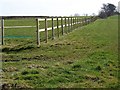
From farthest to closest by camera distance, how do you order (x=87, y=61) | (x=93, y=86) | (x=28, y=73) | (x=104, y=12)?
(x=104, y=12)
(x=87, y=61)
(x=28, y=73)
(x=93, y=86)

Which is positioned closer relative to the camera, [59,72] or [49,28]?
[59,72]

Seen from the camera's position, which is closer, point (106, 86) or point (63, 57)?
point (106, 86)

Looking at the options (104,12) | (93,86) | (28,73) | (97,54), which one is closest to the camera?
(93,86)

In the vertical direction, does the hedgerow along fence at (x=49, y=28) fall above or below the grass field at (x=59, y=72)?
above

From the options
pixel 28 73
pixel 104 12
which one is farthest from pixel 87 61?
pixel 104 12

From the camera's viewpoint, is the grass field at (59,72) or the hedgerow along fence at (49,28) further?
the hedgerow along fence at (49,28)

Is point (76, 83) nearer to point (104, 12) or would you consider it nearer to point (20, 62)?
point (20, 62)

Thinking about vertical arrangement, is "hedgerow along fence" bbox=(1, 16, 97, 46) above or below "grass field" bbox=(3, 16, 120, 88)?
above

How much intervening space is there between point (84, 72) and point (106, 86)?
126cm

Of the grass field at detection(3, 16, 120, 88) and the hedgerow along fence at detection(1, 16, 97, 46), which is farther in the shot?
the hedgerow along fence at detection(1, 16, 97, 46)

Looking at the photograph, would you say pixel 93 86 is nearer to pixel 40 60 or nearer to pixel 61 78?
pixel 61 78

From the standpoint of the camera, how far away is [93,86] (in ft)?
20.6

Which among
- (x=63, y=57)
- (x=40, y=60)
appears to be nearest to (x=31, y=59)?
(x=40, y=60)

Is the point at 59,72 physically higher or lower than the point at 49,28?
lower
